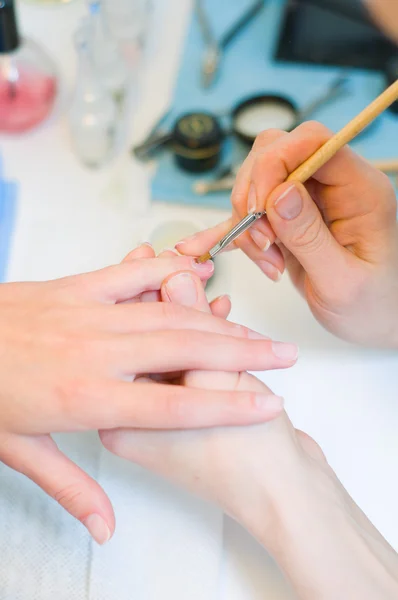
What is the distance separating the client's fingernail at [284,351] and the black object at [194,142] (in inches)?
17.3

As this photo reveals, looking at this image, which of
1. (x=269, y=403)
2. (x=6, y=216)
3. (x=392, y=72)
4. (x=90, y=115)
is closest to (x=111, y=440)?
(x=269, y=403)

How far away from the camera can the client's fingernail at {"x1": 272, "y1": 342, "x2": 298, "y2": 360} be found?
2.11ft

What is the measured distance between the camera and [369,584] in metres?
0.59

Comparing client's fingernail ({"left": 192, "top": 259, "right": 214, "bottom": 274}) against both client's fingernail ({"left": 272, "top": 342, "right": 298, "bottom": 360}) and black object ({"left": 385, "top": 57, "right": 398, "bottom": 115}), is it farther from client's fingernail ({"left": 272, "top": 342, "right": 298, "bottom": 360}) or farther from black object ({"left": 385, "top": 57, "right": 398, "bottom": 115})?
black object ({"left": 385, "top": 57, "right": 398, "bottom": 115})

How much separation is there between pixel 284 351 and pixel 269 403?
64 millimetres

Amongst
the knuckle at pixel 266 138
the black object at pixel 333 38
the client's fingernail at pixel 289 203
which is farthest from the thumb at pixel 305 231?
the black object at pixel 333 38

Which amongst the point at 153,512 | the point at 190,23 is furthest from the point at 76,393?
the point at 190,23

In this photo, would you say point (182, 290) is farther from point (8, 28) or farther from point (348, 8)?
point (348, 8)

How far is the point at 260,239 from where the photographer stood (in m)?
0.74

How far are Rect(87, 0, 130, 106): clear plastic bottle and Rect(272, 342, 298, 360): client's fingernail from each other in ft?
2.05

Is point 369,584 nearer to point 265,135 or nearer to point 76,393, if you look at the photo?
point 76,393

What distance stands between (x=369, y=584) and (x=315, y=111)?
29.8 inches

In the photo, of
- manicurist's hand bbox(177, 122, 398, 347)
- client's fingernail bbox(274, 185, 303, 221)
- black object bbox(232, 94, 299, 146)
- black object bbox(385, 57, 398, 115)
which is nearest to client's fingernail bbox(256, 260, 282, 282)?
manicurist's hand bbox(177, 122, 398, 347)

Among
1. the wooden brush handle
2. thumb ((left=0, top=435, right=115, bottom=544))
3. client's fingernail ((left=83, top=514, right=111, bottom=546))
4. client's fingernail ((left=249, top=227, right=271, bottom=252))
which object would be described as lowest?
client's fingernail ((left=83, top=514, right=111, bottom=546))
